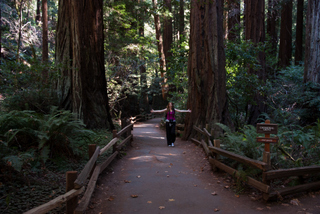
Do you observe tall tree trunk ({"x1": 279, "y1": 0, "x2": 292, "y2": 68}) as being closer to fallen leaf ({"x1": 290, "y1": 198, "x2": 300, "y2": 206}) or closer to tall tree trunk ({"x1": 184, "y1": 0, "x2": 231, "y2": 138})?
tall tree trunk ({"x1": 184, "y1": 0, "x2": 231, "y2": 138})

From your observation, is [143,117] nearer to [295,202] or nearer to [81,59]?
[81,59]

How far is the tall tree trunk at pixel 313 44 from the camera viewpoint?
45.2ft

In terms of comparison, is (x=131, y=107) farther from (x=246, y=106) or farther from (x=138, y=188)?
(x=138, y=188)

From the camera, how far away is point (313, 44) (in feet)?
45.8

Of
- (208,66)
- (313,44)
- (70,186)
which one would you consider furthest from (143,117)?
(70,186)

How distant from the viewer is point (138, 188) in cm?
632

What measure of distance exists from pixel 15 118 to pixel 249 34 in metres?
14.3

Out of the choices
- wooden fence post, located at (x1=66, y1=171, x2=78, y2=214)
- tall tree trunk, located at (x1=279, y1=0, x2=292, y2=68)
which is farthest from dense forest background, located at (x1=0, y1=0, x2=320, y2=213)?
tall tree trunk, located at (x1=279, y1=0, x2=292, y2=68)

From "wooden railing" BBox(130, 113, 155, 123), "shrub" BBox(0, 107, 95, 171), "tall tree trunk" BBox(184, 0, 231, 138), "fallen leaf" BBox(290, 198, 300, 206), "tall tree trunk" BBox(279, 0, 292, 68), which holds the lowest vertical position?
"fallen leaf" BBox(290, 198, 300, 206)

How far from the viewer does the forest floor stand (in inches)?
203

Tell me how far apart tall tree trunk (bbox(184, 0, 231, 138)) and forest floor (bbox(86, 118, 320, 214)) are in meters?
4.02

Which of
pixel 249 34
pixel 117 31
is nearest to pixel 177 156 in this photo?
pixel 249 34

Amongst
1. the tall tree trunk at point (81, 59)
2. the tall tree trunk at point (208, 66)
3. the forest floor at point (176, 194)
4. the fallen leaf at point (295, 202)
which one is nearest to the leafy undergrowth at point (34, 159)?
the forest floor at point (176, 194)

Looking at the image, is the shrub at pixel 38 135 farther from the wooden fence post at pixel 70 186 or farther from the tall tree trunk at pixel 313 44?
the tall tree trunk at pixel 313 44
